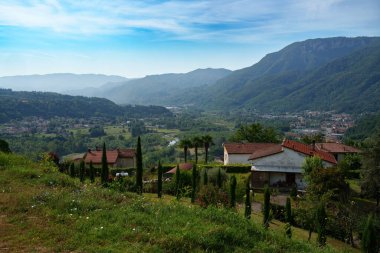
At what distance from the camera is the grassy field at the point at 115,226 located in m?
8.48

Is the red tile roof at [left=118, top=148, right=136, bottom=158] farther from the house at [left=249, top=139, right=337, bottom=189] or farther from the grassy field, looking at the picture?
the grassy field

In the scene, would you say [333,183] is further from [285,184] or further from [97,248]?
[97,248]

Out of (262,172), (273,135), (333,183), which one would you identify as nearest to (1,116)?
(273,135)

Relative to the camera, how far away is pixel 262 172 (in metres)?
39.1

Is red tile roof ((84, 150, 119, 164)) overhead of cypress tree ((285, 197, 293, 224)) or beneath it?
beneath

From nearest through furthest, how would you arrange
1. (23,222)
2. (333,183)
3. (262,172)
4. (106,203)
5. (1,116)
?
1. (23,222)
2. (106,203)
3. (333,183)
4. (262,172)
5. (1,116)

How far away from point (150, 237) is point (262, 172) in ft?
104

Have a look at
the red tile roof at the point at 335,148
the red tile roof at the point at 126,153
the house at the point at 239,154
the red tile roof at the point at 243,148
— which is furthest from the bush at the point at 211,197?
the red tile roof at the point at 126,153

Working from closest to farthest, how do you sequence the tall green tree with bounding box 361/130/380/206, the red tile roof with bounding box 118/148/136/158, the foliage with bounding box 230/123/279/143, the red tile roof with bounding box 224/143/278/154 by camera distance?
the tall green tree with bounding box 361/130/380/206, the red tile roof with bounding box 224/143/278/154, the red tile roof with bounding box 118/148/136/158, the foliage with bounding box 230/123/279/143

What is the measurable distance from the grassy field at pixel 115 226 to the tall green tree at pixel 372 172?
2510 cm

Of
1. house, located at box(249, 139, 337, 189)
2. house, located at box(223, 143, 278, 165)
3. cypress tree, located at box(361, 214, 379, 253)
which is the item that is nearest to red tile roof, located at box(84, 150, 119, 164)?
house, located at box(223, 143, 278, 165)

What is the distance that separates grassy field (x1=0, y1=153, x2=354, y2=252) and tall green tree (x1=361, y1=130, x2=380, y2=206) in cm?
2510

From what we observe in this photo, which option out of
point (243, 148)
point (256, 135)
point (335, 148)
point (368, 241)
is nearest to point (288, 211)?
point (368, 241)

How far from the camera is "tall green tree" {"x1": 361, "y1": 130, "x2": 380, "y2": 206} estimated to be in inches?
1264
